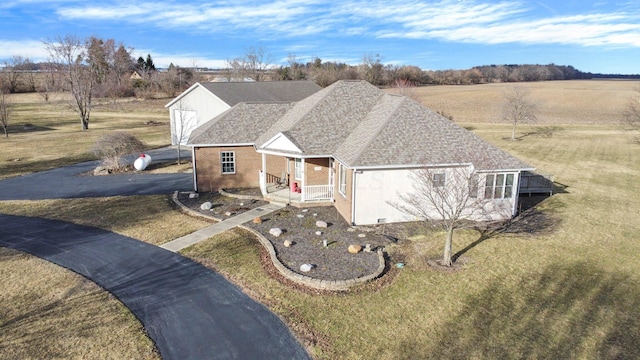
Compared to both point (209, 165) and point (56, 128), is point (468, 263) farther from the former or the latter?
point (56, 128)

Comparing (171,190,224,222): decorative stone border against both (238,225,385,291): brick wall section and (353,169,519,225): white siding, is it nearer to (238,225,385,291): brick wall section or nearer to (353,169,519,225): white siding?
(238,225,385,291): brick wall section

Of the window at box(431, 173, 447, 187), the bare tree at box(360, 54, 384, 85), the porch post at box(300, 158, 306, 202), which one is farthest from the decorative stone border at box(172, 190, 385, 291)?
the bare tree at box(360, 54, 384, 85)

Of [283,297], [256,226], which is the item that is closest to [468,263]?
[283,297]

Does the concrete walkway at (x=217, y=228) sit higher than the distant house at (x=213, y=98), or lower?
lower

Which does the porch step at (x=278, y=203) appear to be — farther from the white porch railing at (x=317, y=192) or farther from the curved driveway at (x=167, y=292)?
the curved driveway at (x=167, y=292)

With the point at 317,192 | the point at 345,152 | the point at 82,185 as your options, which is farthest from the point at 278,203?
the point at 82,185

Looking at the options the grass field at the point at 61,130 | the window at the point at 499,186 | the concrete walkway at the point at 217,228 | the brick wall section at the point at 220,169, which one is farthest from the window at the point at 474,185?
the grass field at the point at 61,130
